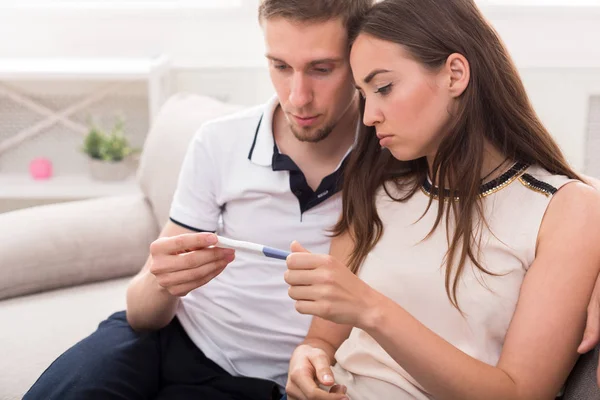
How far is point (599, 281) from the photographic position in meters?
1.11

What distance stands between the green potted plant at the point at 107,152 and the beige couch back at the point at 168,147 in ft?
2.34

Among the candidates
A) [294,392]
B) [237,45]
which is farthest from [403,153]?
[237,45]

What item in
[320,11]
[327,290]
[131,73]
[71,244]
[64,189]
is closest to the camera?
[327,290]

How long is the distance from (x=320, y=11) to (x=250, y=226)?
0.44 metres

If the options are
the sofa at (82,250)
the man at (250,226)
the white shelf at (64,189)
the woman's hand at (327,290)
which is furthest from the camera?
the white shelf at (64,189)

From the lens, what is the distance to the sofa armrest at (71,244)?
1.94 metres

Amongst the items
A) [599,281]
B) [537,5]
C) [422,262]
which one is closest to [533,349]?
[599,281]

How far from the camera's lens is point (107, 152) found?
284 centimetres

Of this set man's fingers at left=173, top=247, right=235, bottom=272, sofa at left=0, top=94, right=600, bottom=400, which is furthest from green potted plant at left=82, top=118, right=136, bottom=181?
man's fingers at left=173, top=247, right=235, bottom=272

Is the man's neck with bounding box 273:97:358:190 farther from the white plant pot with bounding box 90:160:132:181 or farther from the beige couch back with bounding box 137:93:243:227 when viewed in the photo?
the white plant pot with bounding box 90:160:132:181

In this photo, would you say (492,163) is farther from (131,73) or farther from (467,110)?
(131,73)

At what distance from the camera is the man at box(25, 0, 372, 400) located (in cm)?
138

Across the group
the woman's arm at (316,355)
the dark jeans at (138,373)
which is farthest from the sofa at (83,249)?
the woman's arm at (316,355)

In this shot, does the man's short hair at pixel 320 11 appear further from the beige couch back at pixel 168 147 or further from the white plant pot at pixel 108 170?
the white plant pot at pixel 108 170
